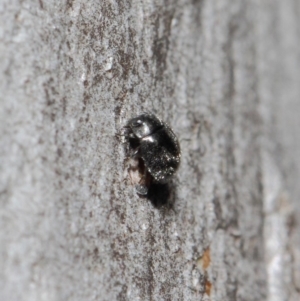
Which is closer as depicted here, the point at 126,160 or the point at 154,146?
the point at 126,160

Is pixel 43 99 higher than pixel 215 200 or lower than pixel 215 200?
higher

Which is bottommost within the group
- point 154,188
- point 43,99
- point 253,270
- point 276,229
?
point 253,270

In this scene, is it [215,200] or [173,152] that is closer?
[173,152]

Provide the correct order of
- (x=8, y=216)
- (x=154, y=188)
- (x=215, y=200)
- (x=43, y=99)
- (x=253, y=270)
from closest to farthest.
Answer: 1. (x=8, y=216)
2. (x=43, y=99)
3. (x=154, y=188)
4. (x=215, y=200)
5. (x=253, y=270)

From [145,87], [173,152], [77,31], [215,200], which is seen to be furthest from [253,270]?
[77,31]

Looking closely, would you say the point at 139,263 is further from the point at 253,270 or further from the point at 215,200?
the point at 253,270
